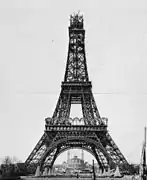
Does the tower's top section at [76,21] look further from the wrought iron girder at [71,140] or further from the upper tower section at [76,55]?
the wrought iron girder at [71,140]

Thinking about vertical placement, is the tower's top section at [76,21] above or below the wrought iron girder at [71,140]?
above

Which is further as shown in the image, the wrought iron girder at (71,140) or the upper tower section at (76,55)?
the upper tower section at (76,55)

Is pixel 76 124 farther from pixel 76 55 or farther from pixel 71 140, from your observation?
pixel 76 55

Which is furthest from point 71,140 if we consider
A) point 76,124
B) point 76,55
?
point 76,55

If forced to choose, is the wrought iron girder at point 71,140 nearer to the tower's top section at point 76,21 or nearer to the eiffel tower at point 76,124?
the eiffel tower at point 76,124

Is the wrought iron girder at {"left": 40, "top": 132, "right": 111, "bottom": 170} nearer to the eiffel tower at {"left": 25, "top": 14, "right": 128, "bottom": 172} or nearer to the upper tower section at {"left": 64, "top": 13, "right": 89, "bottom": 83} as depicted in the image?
the eiffel tower at {"left": 25, "top": 14, "right": 128, "bottom": 172}

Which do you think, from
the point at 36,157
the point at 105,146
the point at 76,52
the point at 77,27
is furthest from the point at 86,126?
the point at 77,27

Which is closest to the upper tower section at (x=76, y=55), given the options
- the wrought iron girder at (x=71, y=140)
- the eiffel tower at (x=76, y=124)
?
the eiffel tower at (x=76, y=124)

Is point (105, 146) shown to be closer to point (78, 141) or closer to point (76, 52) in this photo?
point (78, 141)

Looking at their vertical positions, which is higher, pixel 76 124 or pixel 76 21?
pixel 76 21
